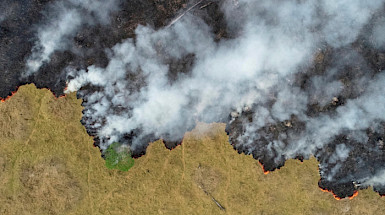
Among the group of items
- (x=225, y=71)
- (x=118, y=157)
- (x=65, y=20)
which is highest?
(x=65, y=20)

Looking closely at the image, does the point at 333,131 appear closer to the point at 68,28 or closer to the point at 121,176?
the point at 121,176

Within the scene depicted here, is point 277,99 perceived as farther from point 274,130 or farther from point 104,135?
point 104,135

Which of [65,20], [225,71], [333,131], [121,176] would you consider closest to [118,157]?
[121,176]

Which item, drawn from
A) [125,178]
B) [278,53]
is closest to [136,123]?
[125,178]

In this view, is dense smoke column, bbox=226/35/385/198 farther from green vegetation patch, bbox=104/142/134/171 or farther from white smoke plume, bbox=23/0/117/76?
white smoke plume, bbox=23/0/117/76

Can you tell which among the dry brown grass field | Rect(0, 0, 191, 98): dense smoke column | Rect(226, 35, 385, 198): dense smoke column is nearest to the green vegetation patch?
the dry brown grass field

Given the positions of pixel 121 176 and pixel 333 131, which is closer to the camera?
pixel 333 131

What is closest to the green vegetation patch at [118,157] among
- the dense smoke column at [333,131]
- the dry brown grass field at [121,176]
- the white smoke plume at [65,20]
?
the dry brown grass field at [121,176]
